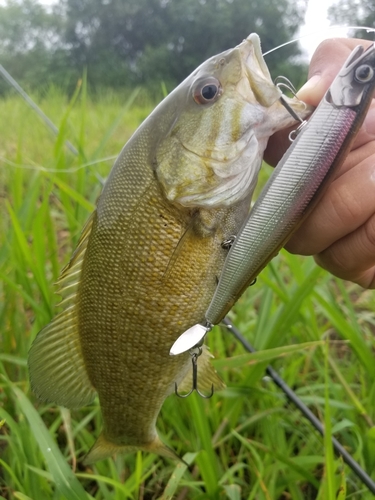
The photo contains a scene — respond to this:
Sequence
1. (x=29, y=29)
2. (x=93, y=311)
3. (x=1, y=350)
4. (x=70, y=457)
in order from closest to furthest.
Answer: (x=93, y=311), (x=70, y=457), (x=1, y=350), (x=29, y=29)

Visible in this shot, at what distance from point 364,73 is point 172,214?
1.39 ft

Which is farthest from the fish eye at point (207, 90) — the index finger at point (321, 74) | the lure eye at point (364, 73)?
the lure eye at point (364, 73)

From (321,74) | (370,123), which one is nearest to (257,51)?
(321,74)

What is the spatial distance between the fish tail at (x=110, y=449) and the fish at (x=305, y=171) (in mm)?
459

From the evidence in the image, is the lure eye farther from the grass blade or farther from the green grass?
the grass blade

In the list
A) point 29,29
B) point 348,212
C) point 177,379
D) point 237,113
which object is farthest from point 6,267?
point 29,29

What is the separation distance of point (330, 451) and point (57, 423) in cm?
78

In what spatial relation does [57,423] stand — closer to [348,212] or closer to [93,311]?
[93,311]

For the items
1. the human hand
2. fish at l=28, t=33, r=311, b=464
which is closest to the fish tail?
fish at l=28, t=33, r=311, b=464

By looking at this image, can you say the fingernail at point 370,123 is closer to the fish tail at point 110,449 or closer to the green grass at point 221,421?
the green grass at point 221,421

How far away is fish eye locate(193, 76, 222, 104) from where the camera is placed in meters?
0.85

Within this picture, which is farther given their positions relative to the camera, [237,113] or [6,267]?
[6,267]

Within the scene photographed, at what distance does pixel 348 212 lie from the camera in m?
0.87

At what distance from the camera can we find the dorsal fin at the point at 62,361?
994 millimetres
